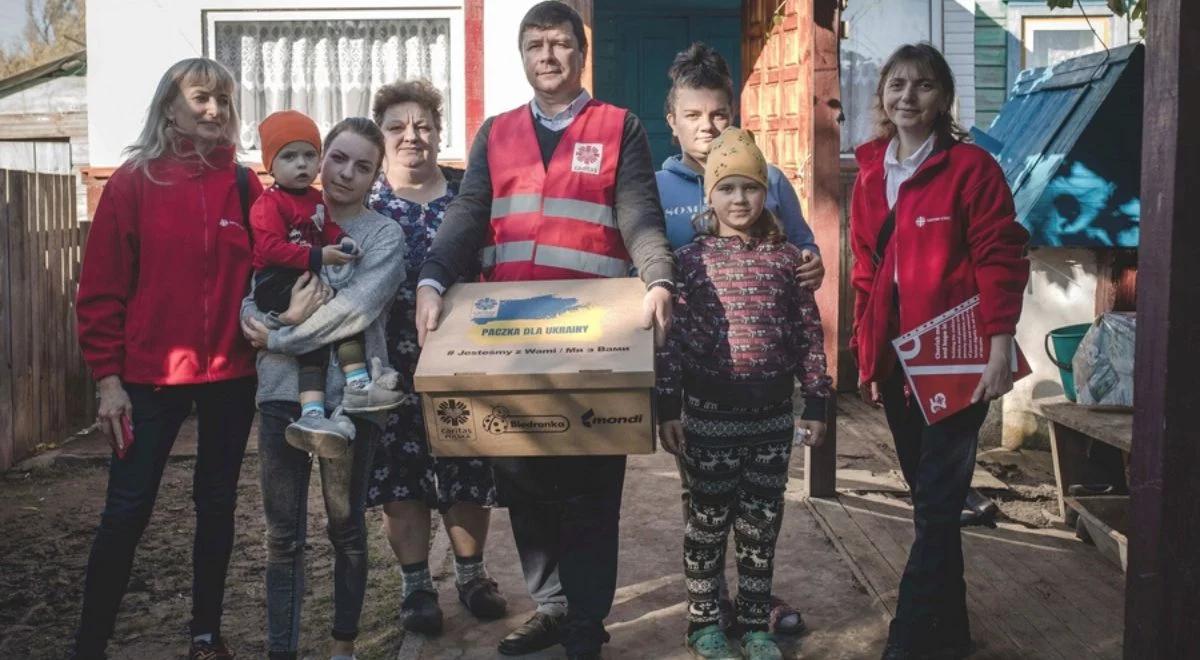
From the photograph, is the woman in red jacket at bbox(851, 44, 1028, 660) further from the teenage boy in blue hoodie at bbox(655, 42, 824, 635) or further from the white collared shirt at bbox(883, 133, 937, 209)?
the teenage boy in blue hoodie at bbox(655, 42, 824, 635)

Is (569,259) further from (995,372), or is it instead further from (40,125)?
(40,125)

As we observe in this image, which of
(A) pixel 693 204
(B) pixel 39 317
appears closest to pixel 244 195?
(A) pixel 693 204

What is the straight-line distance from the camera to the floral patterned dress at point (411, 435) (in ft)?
13.3

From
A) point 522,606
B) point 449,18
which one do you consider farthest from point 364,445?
point 449,18

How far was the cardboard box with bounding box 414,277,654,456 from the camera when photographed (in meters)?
3.17

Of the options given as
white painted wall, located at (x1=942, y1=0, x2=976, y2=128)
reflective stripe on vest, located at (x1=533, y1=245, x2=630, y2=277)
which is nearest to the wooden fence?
reflective stripe on vest, located at (x1=533, y1=245, x2=630, y2=277)

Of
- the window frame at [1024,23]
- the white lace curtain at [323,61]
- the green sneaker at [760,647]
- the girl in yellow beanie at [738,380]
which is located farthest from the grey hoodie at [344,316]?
the window frame at [1024,23]

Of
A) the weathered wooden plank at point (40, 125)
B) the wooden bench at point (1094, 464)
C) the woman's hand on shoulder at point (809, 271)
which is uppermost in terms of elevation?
the weathered wooden plank at point (40, 125)

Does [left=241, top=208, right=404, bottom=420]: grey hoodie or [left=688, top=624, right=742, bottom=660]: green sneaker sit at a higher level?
[left=241, top=208, right=404, bottom=420]: grey hoodie

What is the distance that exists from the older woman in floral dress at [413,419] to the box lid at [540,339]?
581 mm

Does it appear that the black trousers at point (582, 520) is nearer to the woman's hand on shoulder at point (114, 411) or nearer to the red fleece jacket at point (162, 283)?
the red fleece jacket at point (162, 283)

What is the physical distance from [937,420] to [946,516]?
0.30 m

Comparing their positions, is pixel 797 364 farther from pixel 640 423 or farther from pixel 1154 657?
pixel 1154 657

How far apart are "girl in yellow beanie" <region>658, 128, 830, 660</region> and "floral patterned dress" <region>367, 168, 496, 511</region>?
0.81 m
